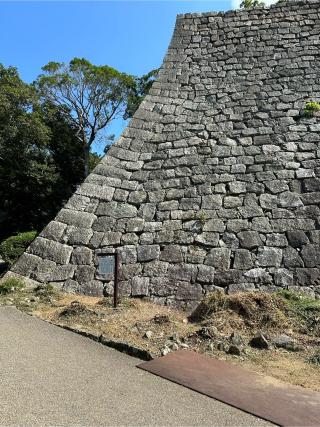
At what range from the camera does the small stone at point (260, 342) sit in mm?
3695

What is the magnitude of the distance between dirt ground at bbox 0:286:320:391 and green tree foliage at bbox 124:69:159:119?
13265 millimetres

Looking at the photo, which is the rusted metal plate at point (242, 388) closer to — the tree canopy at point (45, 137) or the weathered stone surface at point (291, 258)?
the weathered stone surface at point (291, 258)

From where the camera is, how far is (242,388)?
9.42 ft

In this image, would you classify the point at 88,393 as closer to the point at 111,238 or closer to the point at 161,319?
the point at 161,319

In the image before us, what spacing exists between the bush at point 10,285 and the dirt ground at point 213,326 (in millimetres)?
112

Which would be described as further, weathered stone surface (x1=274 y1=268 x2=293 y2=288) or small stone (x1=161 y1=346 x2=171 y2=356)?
weathered stone surface (x1=274 y1=268 x2=293 y2=288)

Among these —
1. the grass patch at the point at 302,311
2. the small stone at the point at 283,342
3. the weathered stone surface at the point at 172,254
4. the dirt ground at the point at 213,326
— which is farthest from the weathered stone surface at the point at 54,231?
the small stone at the point at 283,342

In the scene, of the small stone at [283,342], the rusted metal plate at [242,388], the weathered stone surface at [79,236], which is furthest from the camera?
the weathered stone surface at [79,236]

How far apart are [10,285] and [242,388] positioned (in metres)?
3.67

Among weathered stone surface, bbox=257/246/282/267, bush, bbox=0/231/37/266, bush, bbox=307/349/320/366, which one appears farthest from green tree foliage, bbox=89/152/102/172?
bush, bbox=307/349/320/366

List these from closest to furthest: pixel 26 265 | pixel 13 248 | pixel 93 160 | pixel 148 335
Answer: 1. pixel 148 335
2. pixel 26 265
3. pixel 13 248
4. pixel 93 160

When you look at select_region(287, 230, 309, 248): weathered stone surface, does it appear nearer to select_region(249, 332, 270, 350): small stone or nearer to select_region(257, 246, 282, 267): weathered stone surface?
select_region(257, 246, 282, 267): weathered stone surface

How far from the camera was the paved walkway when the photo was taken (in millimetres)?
2414

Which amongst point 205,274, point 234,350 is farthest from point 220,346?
point 205,274
